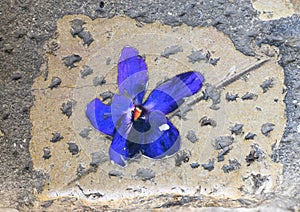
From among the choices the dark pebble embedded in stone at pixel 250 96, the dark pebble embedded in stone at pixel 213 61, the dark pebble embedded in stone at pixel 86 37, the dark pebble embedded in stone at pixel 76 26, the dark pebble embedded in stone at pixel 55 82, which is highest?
the dark pebble embedded in stone at pixel 76 26

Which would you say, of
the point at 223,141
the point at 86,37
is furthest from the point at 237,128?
the point at 86,37

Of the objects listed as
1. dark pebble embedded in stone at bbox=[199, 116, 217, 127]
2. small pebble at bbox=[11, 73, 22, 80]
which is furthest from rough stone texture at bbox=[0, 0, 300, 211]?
dark pebble embedded in stone at bbox=[199, 116, 217, 127]

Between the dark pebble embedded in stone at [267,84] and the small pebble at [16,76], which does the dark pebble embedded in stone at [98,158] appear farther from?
the dark pebble embedded in stone at [267,84]

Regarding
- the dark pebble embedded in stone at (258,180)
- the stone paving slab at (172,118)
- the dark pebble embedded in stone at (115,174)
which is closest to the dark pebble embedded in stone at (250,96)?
the stone paving slab at (172,118)

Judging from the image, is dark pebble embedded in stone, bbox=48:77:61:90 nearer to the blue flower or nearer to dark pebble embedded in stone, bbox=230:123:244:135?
the blue flower

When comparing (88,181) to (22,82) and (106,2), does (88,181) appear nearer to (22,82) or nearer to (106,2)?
(22,82)

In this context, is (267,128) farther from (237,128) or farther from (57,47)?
(57,47)

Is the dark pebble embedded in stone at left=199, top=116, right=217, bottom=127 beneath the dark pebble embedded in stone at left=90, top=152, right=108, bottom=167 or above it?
above

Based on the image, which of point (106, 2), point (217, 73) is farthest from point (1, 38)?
point (217, 73)
